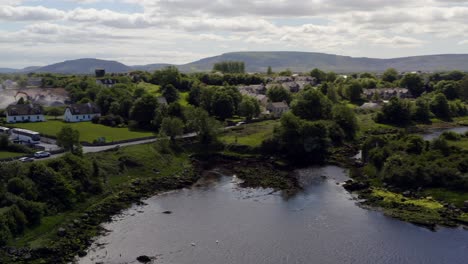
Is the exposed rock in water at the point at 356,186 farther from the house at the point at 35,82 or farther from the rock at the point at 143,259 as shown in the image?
the house at the point at 35,82

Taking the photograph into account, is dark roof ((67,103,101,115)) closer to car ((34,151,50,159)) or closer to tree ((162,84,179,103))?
tree ((162,84,179,103))

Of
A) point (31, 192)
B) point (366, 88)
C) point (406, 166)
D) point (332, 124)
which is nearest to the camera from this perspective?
point (31, 192)

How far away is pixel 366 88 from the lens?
16850cm

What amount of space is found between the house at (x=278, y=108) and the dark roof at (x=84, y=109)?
135 ft

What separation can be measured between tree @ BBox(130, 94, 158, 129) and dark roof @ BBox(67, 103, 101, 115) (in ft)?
42.9

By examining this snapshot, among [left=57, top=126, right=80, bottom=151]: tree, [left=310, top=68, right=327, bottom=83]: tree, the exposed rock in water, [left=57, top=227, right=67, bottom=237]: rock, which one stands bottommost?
the exposed rock in water

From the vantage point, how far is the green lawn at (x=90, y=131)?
290 ft

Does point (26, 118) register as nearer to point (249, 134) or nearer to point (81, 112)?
point (81, 112)

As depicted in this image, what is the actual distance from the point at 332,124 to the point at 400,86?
86.6 meters

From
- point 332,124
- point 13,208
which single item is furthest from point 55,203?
point 332,124

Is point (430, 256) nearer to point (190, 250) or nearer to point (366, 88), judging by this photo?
point (190, 250)

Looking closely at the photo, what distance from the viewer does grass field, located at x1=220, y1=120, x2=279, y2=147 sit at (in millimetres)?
90062

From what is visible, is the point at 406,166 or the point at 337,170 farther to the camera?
the point at 337,170

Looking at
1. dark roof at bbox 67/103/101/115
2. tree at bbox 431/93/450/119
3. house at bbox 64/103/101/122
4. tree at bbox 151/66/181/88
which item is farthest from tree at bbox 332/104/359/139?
tree at bbox 151/66/181/88
